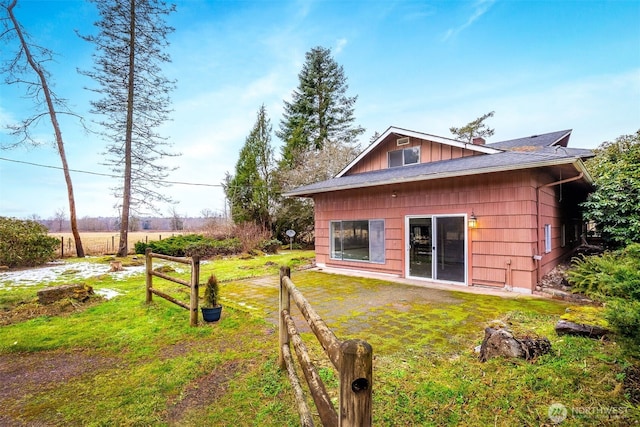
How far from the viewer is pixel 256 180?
16.7 m

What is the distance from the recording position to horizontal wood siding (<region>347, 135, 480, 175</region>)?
7992mm

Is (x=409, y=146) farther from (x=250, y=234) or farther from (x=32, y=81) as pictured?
(x=32, y=81)

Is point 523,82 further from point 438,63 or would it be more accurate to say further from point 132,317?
point 132,317

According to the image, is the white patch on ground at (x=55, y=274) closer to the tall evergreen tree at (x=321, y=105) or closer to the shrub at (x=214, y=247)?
the shrub at (x=214, y=247)

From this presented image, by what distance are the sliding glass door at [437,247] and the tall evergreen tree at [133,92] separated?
11.7m

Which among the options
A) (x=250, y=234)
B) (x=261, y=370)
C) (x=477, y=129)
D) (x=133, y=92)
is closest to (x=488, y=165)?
(x=261, y=370)

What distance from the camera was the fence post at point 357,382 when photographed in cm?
86

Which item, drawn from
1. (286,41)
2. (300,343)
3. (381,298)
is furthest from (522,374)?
(286,41)

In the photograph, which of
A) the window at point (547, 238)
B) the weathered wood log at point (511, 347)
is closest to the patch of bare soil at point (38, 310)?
the weathered wood log at point (511, 347)

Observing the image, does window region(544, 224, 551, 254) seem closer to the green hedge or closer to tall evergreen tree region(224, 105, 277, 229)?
the green hedge

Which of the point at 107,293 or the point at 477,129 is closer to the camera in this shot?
the point at 107,293

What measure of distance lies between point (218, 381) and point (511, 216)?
20.0 feet

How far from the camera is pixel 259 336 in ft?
11.9

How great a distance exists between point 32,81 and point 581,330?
18.5m
